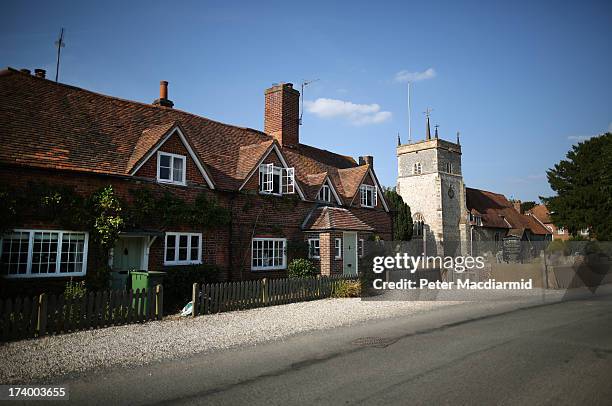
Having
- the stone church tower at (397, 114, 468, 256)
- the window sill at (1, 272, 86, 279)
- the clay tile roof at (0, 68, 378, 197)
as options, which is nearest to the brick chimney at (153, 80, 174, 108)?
the clay tile roof at (0, 68, 378, 197)

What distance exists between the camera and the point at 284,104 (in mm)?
26156

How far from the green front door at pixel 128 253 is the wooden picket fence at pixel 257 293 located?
8.82ft

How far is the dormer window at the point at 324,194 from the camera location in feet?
77.0

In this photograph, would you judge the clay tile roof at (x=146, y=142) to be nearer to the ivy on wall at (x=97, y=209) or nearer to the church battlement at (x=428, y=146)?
the ivy on wall at (x=97, y=209)

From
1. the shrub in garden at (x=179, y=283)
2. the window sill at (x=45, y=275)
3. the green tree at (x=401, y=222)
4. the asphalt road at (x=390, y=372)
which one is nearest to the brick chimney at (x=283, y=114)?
the shrub in garden at (x=179, y=283)

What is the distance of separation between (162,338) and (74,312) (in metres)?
2.74

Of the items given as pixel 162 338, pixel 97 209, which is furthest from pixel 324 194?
pixel 162 338

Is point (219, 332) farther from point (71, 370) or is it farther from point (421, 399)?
point (421, 399)

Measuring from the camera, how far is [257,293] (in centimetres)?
1450

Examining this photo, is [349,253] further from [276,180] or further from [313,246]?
[276,180]

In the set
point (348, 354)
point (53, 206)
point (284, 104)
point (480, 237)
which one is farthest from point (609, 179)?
point (53, 206)

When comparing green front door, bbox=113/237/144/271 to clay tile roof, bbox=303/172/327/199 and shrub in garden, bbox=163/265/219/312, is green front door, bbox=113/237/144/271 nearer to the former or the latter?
shrub in garden, bbox=163/265/219/312

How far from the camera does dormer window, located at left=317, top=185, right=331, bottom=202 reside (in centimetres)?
2347

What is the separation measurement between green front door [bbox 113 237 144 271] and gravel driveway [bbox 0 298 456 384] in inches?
173
